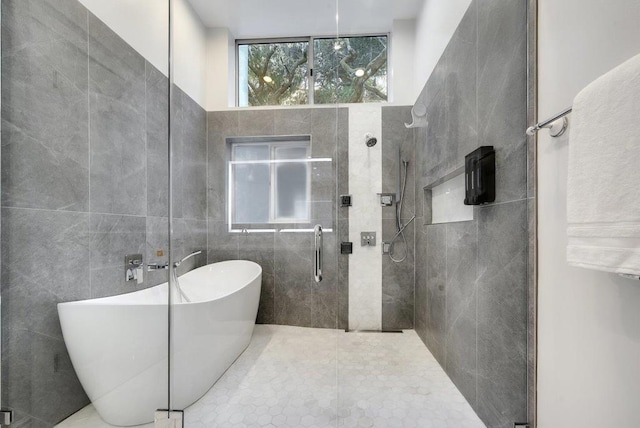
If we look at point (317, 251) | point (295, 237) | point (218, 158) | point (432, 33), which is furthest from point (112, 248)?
point (432, 33)

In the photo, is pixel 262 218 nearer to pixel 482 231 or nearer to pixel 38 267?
pixel 38 267

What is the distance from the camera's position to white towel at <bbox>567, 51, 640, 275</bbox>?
64 cm

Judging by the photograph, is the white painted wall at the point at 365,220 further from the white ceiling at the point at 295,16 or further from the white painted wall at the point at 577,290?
the white painted wall at the point at 577,290

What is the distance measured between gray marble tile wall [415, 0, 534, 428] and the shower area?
0.01 m

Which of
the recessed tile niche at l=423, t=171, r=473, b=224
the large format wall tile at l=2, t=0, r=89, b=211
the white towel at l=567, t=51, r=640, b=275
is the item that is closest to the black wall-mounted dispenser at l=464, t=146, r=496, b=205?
the recessed tile niche at l=423, t=171, r=473, b=224

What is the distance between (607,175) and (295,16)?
225 centimetres

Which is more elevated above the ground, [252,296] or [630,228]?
[630,228]

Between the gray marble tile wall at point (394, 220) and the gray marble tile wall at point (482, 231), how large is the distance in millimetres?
56

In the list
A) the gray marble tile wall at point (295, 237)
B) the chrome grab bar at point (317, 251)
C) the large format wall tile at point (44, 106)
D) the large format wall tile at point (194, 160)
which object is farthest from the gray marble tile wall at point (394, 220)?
the large format wall tile at point (44, 106)

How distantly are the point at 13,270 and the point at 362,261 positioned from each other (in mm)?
1959

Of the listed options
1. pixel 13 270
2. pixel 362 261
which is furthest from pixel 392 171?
pixel 13 270

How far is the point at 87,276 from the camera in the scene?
4.93ft

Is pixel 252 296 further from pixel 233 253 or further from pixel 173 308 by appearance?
pixel 173 308

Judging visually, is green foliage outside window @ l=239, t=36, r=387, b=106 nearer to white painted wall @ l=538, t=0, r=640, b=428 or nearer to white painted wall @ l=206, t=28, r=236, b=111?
white painted wall @ l=206, t=28, r=236, b=111
